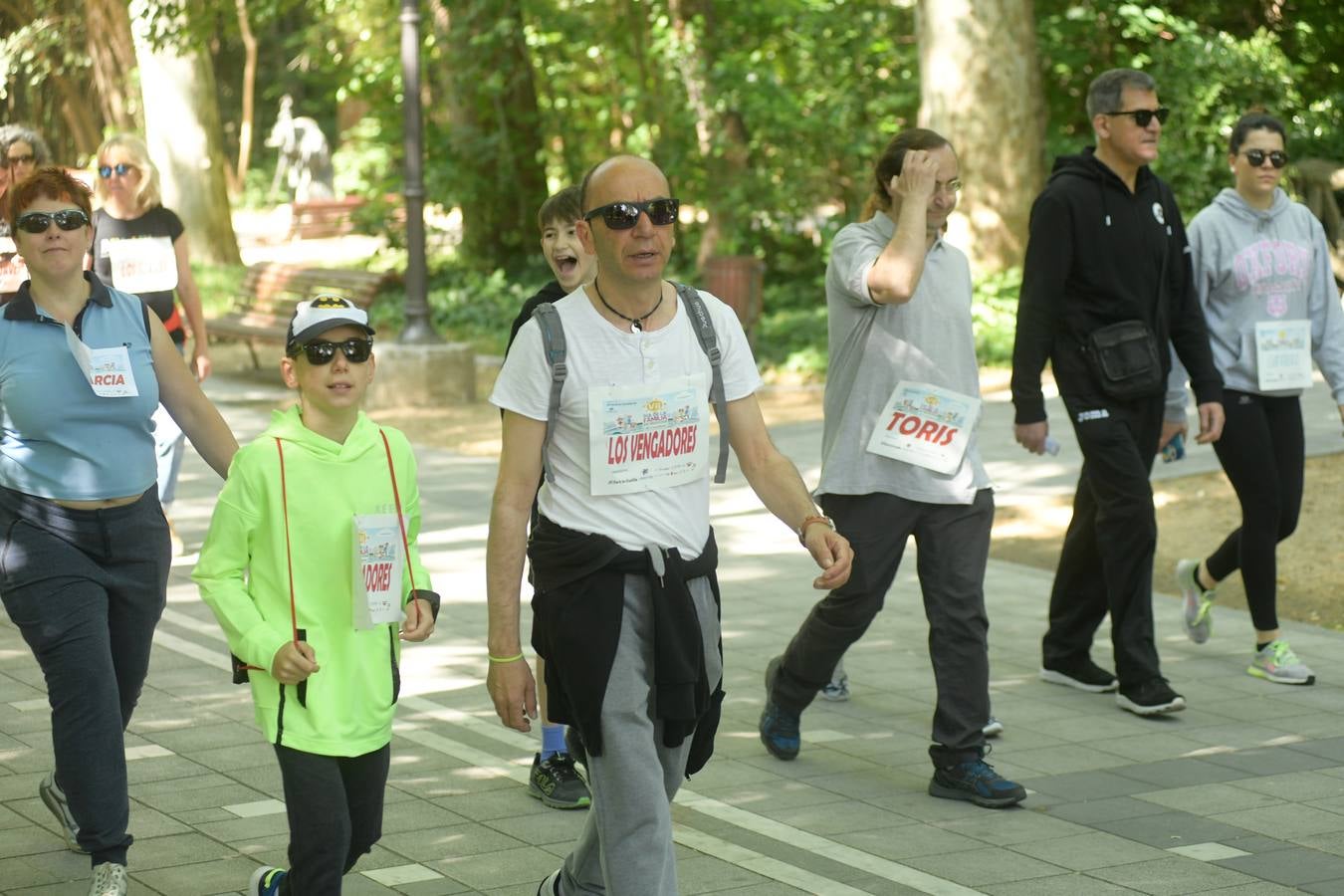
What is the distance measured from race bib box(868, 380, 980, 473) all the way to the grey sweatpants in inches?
75.0

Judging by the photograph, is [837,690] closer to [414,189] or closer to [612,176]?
[612,176]

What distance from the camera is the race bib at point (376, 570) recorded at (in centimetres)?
429

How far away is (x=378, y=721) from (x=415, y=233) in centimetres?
1212

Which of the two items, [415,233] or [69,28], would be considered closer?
[415,233]

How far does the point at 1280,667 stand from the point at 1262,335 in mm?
1257

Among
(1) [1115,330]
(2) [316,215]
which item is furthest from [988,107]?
(2) [316,215]

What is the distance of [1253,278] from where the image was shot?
7520 mm

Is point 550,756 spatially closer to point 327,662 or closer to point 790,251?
point 327,662

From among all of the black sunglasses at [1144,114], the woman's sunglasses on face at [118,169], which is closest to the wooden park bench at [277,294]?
the woman's sunglasses on face at [118,169]

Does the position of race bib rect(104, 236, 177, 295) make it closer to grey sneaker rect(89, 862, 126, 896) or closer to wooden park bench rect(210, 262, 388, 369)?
grey sneaker rect(89, 862, 126, 896)

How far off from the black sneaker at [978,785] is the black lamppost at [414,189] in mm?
10687

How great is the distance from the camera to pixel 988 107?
1845 cm

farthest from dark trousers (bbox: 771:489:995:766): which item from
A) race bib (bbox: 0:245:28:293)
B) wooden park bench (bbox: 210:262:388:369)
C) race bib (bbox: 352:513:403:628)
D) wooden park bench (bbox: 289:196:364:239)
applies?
wooden park bench (bbox: 289:196:364:239)

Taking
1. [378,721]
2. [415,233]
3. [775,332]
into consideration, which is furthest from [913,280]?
[775,332]
